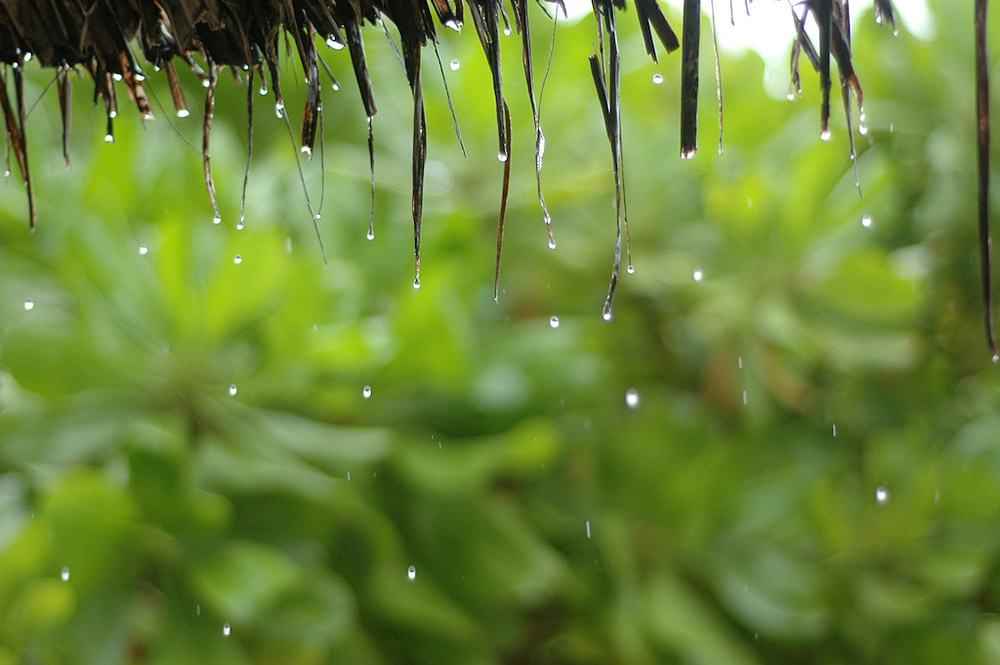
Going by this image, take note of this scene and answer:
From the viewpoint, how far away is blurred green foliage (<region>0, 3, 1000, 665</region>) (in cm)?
95

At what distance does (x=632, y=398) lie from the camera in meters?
1.27

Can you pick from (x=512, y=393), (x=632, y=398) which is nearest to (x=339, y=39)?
(x=512, y=393)

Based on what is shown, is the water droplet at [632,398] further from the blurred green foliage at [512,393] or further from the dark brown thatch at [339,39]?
the dark brown thatch at [339,39]

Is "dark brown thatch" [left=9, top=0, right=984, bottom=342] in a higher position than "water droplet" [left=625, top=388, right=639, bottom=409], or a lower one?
higher

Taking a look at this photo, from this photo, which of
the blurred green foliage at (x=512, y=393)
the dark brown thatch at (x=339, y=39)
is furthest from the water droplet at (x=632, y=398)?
the dark brown thatch at (x=339, y=39)

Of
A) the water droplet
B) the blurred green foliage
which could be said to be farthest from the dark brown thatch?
the water droplet

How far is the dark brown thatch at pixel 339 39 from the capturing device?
396 millimetres

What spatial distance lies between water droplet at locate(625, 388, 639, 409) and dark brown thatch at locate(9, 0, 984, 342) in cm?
82

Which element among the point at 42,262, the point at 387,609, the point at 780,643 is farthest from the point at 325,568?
the point at 780,643

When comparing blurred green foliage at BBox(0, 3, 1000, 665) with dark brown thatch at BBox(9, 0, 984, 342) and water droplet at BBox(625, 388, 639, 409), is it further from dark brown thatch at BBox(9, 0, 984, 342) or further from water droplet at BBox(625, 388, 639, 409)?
dark brown thatch at BBox(9, 0, 984, 342)

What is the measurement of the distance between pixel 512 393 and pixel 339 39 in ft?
2.16

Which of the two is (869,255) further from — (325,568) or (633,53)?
(325,568)

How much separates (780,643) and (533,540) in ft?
1.41

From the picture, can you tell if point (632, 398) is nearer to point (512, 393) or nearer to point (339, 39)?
point (512, 393)
